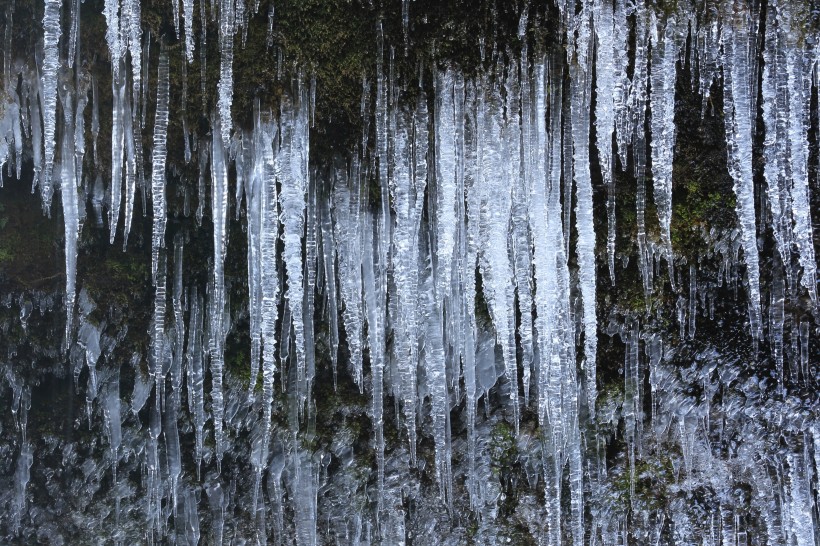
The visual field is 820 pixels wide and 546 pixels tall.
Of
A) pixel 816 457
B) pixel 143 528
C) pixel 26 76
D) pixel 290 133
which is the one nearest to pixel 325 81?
pixel 290 133

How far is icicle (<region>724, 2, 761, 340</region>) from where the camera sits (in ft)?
10.2

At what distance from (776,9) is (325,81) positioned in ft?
6.20

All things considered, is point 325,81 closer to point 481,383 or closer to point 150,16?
point 150,16

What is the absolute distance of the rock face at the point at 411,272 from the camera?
10.9 feet

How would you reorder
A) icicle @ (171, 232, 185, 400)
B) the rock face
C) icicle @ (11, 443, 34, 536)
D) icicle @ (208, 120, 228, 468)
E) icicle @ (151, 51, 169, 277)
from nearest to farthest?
the rock face < icicle @ (151, 51, 169, 277) < icicle @ (208, 120, 228, 468) < icicle @ (171, 232, 185, 400) < icicle @ (11, 443, 34, 536)

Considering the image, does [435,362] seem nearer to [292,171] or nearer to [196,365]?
[292,171]

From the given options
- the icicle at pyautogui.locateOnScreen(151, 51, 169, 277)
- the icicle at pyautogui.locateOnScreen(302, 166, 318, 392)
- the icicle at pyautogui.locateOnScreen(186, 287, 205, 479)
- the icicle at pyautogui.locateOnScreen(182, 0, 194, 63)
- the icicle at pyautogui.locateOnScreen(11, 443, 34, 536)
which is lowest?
the icicle at pyautogui.locateOnScreen(11, 443, 34, 536)

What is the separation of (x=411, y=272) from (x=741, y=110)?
5.06ft

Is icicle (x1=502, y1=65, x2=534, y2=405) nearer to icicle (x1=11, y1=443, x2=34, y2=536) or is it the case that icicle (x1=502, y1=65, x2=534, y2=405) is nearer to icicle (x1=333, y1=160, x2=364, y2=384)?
icicle (x1=333, y1=160, x2=364, y2=384)

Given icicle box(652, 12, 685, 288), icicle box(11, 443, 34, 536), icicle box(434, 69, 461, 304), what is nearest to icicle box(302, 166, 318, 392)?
icicle box(434, 69, 461, 304)

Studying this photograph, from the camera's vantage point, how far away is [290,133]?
3551mm

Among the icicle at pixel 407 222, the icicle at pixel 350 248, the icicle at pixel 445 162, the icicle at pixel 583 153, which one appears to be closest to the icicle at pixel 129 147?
the icicle at pixel 350 248

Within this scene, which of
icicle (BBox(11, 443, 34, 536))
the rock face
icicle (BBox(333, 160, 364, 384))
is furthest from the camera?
icicle (BBox(11, 443, 34, 536))

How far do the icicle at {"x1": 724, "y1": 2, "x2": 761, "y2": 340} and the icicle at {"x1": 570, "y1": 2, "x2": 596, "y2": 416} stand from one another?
548 mm
